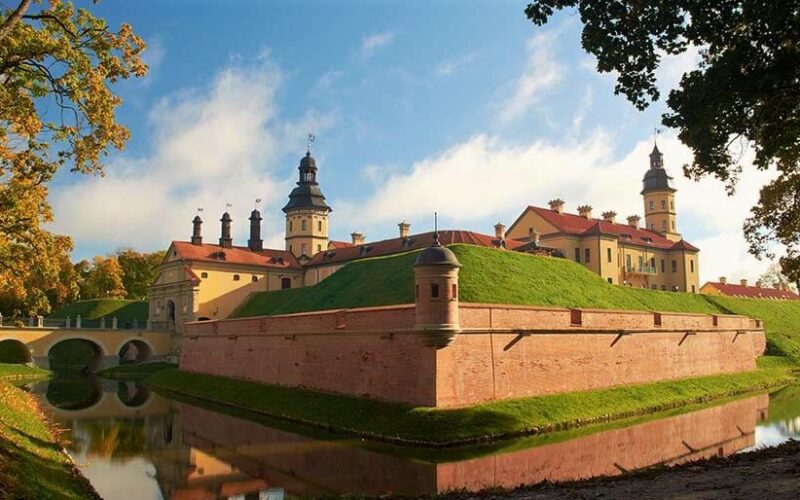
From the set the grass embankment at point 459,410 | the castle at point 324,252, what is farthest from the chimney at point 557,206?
the grass embankment at point 459,410

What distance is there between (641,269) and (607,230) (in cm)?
442

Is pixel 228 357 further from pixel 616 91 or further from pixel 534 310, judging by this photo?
pixel 616 91

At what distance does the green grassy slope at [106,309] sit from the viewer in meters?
57.5

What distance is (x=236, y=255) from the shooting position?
5191 cm

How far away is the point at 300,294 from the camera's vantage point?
4409 cm

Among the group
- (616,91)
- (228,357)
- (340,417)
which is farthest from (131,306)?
(616,91)

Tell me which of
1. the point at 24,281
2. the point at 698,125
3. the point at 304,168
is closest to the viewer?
the point at 698,125

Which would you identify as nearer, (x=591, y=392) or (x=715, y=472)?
(x=715, y=472)

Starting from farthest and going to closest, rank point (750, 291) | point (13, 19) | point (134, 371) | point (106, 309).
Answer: point (750, 291), point (106, 309), point (134, 371), point (13, 19)

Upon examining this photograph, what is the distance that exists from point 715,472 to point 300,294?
3484 centimetres

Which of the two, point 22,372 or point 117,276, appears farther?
point 117,276

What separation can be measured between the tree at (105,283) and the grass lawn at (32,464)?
48351 mm

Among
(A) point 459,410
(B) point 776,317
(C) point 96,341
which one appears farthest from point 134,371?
(B) point 776,317

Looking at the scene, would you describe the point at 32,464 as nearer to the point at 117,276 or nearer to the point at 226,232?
the point at 226,232
